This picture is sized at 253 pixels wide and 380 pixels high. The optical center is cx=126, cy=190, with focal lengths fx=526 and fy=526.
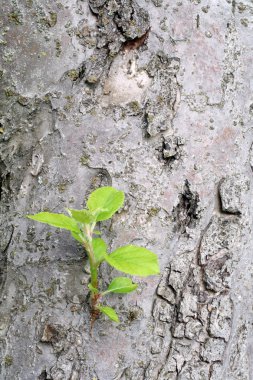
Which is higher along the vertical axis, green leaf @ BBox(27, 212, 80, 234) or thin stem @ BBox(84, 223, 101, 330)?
green leaf @ BBox(27, 212, 80, 234)

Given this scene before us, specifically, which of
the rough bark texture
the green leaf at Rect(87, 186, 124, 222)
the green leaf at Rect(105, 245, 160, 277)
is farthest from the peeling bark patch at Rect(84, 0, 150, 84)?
the green leaf at Rect(105, 245, 160, 277)

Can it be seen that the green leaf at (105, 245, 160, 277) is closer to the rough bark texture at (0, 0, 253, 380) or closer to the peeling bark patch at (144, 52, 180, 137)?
the rough bark texture at (0, 0, 253, 380)

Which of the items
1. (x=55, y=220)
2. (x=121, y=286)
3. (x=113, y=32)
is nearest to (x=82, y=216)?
(x=55, y=220)

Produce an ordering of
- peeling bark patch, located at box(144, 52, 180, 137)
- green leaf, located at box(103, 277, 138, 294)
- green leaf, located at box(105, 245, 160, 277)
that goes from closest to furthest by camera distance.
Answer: green leaf, located at box(105, 245, 160, 277), green leaf, located at box(103, 277, 138, 294), peeling bark patch, located at box(144, 52, 180, 137)

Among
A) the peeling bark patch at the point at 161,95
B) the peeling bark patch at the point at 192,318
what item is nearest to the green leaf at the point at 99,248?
the peeling bark patch at the point at 192,318

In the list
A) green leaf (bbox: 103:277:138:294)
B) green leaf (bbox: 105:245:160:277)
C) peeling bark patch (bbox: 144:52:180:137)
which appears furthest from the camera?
peeling bark patch (bbox: 144:52:180:137)

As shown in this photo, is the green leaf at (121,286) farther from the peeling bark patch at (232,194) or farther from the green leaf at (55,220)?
the peeling bark patch at (232,194)

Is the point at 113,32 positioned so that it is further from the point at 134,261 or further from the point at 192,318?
the point at 192,318
